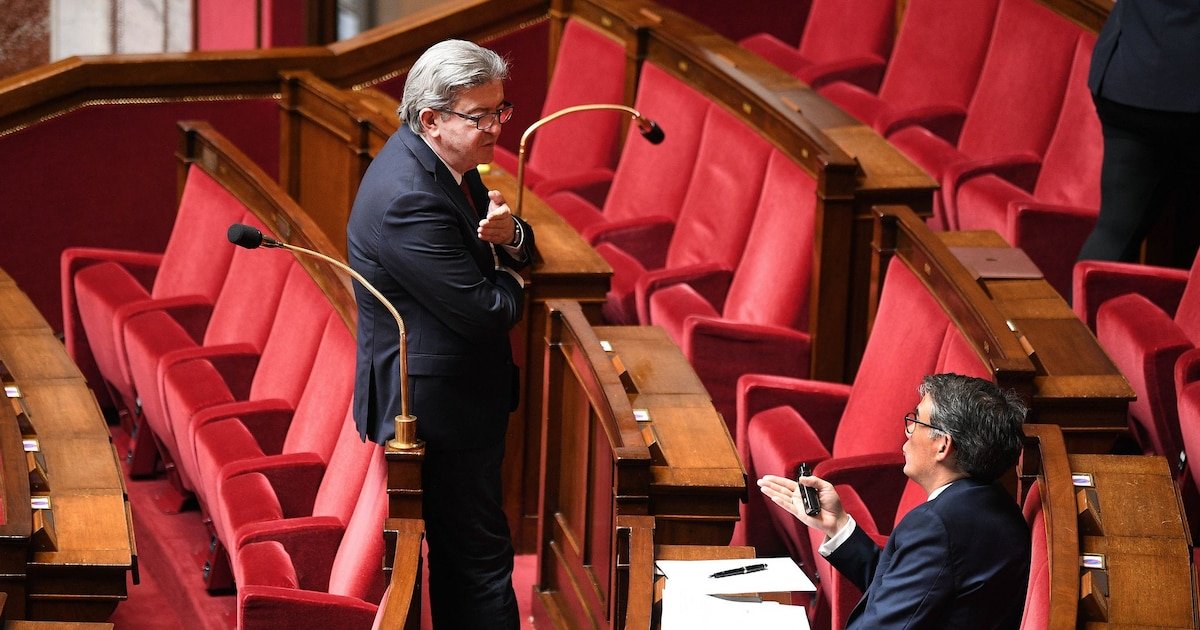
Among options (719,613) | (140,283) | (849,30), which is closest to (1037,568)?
(719,613)

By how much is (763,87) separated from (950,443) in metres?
0.67

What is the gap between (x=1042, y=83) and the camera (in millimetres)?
1439

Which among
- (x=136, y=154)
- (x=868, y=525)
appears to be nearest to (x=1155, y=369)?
(x=868, y=525)

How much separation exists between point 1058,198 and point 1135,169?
8.7 inches

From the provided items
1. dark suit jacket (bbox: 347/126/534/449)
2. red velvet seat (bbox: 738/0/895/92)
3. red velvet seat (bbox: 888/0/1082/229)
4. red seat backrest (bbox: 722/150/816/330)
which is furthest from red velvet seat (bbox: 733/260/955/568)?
red velvet seat (bbox: 738/0/895/92)

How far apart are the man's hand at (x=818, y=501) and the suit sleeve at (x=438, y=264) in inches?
6.5

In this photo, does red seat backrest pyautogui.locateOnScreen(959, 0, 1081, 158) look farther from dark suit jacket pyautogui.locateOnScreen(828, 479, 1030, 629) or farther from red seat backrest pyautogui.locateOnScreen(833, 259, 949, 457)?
dark suit jacket pyautogui.locateOnScreen(828, 479, 1030, 629)

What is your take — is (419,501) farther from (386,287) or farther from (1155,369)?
(1155,369)

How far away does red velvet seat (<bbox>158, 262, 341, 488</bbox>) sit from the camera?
1.17m

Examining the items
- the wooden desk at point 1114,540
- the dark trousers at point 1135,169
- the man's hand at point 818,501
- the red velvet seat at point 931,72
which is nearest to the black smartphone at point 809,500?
the man's hand at point 818,501

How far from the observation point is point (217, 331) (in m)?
1.36

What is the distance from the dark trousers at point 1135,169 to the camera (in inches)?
45.3

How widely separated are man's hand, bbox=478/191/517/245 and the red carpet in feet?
0.97

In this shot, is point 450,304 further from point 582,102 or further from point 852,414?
point 582,102
